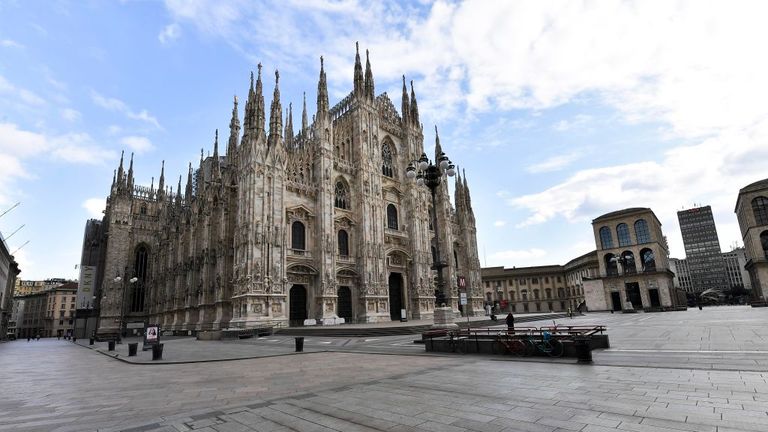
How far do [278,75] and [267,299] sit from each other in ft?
66.1

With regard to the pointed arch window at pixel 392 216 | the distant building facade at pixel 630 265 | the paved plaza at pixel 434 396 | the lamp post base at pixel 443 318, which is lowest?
the paved plaza at pixel 434 396

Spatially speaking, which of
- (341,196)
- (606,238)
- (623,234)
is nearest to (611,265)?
(606,238)

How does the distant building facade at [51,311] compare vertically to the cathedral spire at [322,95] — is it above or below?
below

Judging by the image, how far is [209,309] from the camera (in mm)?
36438

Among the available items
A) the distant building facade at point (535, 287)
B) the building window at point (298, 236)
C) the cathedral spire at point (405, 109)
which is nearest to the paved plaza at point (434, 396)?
the building window at point (298, 236)

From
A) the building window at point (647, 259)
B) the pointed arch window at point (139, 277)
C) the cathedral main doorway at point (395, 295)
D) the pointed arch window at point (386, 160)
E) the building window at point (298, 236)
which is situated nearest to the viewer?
the building window at point (298, 236)

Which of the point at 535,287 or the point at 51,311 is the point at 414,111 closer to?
A: the point at 535,287

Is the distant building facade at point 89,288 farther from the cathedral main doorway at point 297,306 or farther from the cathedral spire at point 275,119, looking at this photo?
the cathedral spire at point 275,119

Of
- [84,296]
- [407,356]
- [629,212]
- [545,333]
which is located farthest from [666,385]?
[84,296]

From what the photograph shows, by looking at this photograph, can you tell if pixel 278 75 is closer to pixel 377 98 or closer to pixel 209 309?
pixel 377 98

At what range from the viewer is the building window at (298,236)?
33894 millimetres

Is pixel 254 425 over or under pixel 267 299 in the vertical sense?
under

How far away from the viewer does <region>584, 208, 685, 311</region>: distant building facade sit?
181ft

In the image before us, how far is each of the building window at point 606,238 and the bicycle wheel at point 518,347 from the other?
58.0m
